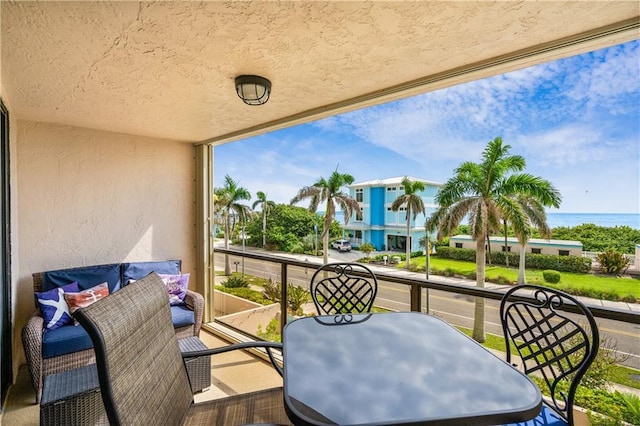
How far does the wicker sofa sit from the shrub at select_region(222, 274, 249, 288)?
2714 millimetres

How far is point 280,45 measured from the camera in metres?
1.74

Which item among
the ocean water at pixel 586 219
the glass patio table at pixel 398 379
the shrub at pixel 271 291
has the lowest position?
the shrub at pixel 271 291

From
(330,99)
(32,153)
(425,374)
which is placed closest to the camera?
(425,374)

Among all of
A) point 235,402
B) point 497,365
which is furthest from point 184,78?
point 497,365

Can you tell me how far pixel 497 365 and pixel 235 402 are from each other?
1168 millimetres

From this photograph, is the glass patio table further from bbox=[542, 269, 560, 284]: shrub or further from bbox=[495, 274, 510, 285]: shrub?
bbox=[495, 274, 510, 285]: shrub

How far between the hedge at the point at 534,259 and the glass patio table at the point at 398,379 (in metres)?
6.15

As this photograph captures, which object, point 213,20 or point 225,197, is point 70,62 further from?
point 225,197

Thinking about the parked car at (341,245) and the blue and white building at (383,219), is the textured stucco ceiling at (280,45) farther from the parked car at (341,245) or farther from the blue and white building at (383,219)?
the parked car at (341,245)

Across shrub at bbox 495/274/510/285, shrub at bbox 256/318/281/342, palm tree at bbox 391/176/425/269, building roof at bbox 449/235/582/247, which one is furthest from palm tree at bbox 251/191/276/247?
shrub at bbox 256/318/281/342

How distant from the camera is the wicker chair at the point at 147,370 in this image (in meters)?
0.94

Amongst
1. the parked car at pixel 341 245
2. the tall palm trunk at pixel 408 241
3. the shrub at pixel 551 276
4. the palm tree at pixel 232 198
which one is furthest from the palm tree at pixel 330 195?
the shrub at pixel 551 276

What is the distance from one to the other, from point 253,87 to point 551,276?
6955mm

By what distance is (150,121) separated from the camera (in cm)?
320
